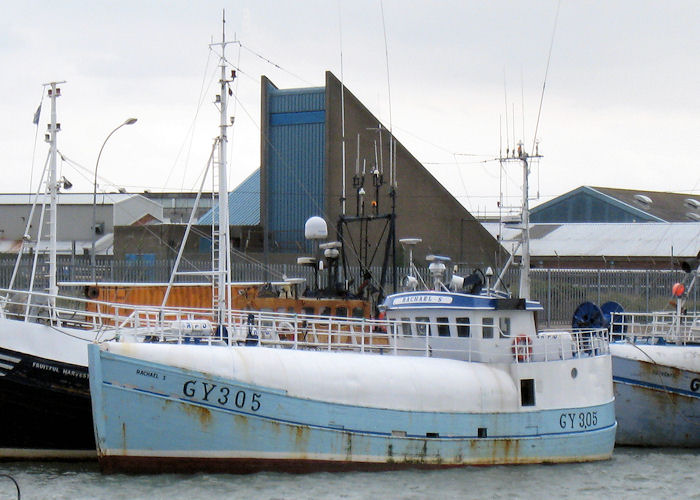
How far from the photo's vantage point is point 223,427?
2114 cm

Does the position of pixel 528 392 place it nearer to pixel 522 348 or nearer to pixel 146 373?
pixel 522 348

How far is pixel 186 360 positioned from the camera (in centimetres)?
2109

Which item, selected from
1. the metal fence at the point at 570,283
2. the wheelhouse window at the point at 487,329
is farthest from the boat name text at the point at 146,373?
the metal fence at the point at 570,283

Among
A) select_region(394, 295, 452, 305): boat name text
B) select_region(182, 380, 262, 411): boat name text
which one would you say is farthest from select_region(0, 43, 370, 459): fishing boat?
select_region(394, 295, 452, 305): boat name text

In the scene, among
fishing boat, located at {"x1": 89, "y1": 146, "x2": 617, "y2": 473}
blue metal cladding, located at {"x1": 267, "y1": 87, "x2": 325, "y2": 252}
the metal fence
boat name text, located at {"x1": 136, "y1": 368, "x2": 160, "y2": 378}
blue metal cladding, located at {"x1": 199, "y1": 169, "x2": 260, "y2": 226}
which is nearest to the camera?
boat name text, located at {"x1": 136, "y1": 368, "x2": 160, "y2": 378}

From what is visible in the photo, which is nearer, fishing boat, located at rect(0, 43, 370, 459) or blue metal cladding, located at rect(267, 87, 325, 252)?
fishing boat, located at rect(0, 43, 370, 459)

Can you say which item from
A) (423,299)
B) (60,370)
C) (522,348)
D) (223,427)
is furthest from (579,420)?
(60,370)

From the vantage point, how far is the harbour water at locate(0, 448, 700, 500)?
20438mm

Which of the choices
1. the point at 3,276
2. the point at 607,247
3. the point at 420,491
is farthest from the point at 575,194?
the point at 420,491

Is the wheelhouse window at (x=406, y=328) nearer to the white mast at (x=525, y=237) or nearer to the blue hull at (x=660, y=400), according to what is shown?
the white mast at (x=525, y=237)

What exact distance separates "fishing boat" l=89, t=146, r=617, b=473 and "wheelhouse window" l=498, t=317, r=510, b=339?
3cm

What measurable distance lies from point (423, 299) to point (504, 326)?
2030 mm

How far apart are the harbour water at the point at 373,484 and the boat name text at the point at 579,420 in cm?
91

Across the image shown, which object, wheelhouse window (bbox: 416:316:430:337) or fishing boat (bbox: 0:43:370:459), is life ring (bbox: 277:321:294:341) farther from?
wheelhouse window (bbox: 416:316:430:337)
